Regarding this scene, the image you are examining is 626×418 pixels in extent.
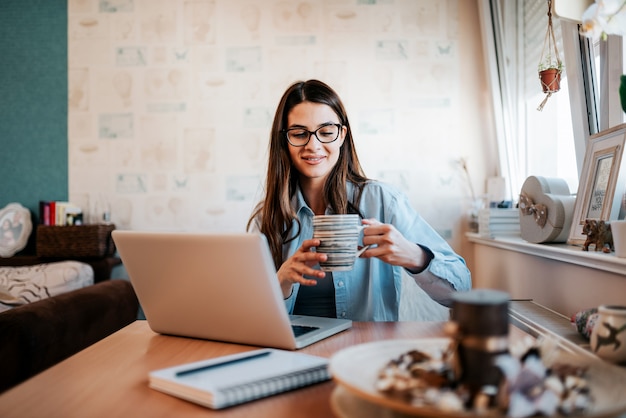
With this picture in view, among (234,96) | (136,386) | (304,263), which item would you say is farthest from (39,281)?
(136,386)

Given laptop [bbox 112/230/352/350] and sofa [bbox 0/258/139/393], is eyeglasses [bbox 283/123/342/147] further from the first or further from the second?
sofa [bbox 0/258/139/393]

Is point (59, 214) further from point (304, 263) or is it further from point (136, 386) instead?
point (136, 386)

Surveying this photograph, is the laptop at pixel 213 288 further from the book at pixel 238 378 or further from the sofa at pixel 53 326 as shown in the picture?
the sofa at pixel 53 326

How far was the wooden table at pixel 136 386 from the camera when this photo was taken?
0.71 meters

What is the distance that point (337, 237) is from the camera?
105 centimetres

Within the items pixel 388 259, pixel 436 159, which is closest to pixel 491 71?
pixel 436 159

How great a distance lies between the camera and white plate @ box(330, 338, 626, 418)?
530 mm

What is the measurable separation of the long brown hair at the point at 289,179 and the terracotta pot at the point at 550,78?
0.66 m

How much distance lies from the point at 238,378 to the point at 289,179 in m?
1.08

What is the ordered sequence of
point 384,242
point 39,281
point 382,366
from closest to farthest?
point 382,366 < point 384,242 < point 39,281

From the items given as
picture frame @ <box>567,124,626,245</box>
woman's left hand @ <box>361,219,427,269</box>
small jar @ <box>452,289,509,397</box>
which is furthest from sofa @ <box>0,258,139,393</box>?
picture frame @ <box>567,124,626,245</box>

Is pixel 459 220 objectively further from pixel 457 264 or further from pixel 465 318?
pixel 465 318

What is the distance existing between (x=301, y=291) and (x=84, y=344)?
3.23 feet

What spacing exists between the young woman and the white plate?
785 millimetres
